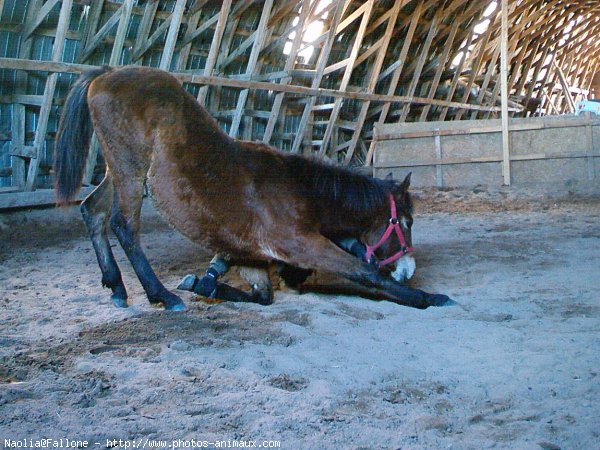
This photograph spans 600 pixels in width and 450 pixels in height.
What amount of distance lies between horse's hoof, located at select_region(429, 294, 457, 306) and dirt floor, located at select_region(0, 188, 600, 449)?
0.41 ft

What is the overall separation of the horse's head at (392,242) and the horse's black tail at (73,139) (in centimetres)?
217

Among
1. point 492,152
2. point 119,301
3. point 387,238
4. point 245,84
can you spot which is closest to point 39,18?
point 245,84

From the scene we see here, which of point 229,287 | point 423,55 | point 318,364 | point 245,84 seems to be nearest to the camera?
point 318,364

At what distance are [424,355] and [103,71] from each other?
3.00 meters

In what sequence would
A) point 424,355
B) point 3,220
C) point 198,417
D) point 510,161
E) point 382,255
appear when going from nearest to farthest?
point 198,417
point 424,355
point 382,255
point 3,220
point 510,161

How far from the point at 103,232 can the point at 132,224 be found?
32 centimetres

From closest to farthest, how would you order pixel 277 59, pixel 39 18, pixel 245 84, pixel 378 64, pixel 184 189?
1. pixel 184 189
2. pixel 39 18
3. pixel 245 84
4. pixel 277 59
5. pixel 378 64

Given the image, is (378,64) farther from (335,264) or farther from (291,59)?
(335,264)

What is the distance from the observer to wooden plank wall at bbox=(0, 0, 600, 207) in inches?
314

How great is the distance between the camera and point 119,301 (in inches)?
161

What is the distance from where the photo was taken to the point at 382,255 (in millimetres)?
4605

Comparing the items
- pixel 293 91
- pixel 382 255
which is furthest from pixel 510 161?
pixel 382 255

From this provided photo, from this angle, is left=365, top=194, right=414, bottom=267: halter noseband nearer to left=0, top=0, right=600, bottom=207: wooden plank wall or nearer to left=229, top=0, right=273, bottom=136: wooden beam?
left=0, top=0, right=600, bottom=207: wooden plank wall

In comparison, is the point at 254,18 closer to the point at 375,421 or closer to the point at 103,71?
the point at 103,71
